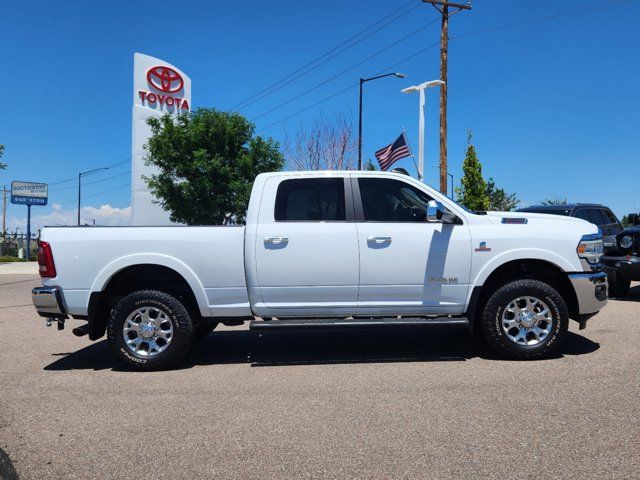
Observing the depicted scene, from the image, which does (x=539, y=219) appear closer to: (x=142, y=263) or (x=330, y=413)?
(x=330, y=413)

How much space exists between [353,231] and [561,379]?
8.15 ft

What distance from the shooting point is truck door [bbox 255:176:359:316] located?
5.39m

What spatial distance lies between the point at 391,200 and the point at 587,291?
2318mm

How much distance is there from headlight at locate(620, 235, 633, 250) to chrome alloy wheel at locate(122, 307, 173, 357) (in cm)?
877

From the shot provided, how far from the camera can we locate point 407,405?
4.20 meters

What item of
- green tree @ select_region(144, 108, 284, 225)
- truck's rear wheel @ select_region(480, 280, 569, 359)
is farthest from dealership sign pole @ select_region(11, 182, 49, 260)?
truck's rear wheel @ select_region(480, 280, 569, 359)

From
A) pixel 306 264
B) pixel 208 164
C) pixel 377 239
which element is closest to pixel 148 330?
pixel 306 264

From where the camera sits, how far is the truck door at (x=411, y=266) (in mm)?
5430

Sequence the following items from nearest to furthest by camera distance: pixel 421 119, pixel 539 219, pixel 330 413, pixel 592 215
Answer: pixel 330 413 → pixel 539 219 → pixel 592 215 → pixel 421 119

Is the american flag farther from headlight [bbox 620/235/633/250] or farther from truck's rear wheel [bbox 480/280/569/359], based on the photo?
truck's rear wheel [bbox 480/280/569/359]

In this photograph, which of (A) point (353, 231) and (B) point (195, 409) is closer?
(B) point (195, 409)

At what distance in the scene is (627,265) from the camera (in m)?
9.53

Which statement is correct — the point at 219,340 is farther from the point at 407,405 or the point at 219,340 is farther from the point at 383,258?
the point at 407,405

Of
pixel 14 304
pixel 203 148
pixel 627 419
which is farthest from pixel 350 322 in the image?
pixel 203 148
